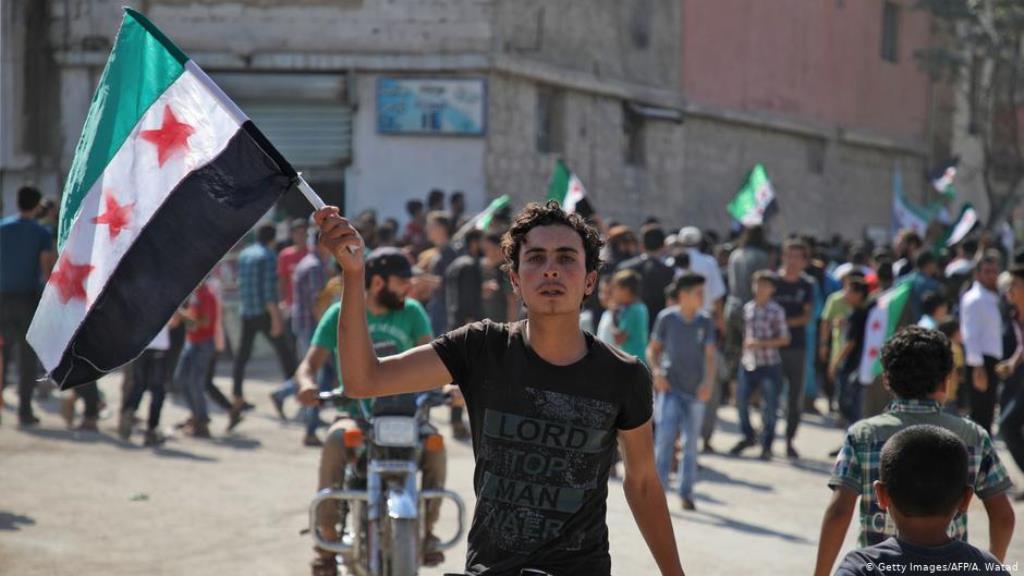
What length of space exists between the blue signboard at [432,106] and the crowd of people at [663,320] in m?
5.49

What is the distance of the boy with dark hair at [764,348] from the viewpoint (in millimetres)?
12836

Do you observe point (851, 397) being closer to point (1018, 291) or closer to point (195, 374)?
point (1018, 291)

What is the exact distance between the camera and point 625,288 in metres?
11.0

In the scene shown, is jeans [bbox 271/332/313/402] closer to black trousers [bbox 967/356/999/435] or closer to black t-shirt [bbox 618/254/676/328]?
black t-shirt [bbox 618/254/676/328]

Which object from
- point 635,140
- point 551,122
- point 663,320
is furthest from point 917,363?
point 635,140

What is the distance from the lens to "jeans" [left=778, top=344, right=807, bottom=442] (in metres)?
13.1

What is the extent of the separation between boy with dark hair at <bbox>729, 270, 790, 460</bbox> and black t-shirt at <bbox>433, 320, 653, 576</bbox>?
888 cm

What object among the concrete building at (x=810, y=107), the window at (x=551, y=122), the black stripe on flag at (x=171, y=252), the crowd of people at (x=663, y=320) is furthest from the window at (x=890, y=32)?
the black stripe on flag at (x=171, y=252)

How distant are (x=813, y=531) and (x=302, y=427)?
5.58 m

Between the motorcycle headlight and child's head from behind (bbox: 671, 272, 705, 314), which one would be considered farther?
child's head from behind (bbox: 671, 272, 705, 314)

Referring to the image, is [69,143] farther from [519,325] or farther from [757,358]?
[519,325]

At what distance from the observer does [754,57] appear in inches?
1276

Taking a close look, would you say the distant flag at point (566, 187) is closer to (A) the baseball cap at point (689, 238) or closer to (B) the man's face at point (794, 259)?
(A) the baseball cap at point (689, 238)

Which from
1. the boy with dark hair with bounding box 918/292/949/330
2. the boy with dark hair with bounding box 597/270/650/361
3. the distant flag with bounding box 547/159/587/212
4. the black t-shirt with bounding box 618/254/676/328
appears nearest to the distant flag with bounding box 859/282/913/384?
the boy with dark hair with bounding box 918/292/949/330
